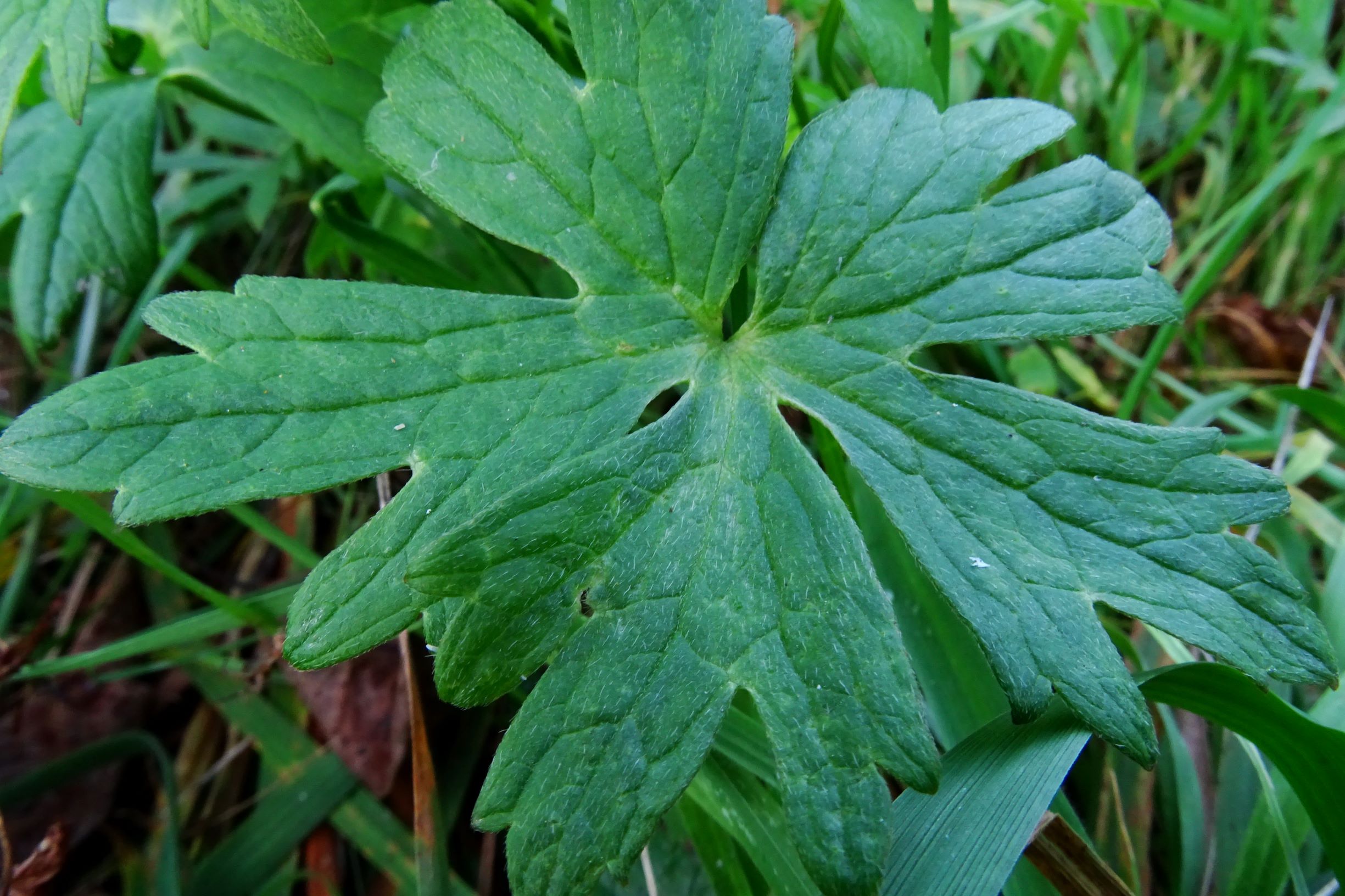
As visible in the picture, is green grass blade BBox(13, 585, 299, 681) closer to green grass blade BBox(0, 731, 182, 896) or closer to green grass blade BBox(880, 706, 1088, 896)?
green grass blade BBox(0, 731, 182, 896)

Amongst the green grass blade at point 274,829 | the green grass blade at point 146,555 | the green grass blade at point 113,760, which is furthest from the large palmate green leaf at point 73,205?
the green grass blade at point 274,829

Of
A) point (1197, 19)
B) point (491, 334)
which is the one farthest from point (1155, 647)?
point (1197, 19)

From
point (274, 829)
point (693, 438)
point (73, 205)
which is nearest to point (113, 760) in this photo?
point (274, 829)

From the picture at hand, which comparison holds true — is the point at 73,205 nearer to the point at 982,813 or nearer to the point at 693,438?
the point at 693,438

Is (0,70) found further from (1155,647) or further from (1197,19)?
(1197,19)

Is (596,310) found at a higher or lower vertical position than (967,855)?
higher

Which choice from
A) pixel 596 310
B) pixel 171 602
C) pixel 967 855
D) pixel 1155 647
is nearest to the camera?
pixel 967 855

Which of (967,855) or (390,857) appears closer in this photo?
(967,855)
